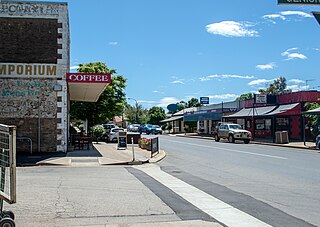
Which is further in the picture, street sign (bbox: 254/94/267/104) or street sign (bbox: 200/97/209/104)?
street sign (bbox: 200/97/209/104)

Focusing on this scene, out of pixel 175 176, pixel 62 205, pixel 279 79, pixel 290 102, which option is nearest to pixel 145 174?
pixel 175 176

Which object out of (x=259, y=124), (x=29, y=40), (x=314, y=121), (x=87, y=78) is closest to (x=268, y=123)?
(x=259, y=124)

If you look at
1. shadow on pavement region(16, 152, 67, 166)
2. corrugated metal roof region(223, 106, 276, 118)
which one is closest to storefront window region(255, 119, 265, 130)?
corrugated metal roof region(223, 106, 276, 118)

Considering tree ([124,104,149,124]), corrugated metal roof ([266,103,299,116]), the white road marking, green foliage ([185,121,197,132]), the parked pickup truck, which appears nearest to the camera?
the white road marking

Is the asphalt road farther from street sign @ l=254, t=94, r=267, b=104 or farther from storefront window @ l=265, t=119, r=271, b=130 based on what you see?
storefront window @ l=265, t=119, r=271, b=130

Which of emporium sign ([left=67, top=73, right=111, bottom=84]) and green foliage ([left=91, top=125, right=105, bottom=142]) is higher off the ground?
emporium sign ([left=67, top=73, right=111, bottom=84])

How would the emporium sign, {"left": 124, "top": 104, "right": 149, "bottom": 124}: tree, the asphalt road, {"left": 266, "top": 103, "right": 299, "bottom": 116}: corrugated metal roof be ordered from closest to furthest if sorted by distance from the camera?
the asphalt road → the emporium sign → {"left": 266, "top": 103, "right": 299, "bottom": 116}: corrugated metal roof → {"left": 124, "top": 104, "right": 149, "bottom": 124}: tree

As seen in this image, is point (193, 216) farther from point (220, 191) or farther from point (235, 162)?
point (235, 162)

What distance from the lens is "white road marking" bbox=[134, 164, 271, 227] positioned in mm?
6746

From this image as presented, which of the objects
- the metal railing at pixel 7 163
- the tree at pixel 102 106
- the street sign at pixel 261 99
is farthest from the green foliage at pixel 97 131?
the metal railing at pixel 7 163

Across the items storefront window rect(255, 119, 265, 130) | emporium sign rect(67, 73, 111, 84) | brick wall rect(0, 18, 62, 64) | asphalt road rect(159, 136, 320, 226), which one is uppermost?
brick wall rect(0, 18, 62, 64)

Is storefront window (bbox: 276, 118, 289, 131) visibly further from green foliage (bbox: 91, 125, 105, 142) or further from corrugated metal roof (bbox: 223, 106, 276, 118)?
green foliage (bbox: 91, 125, 105, 142)

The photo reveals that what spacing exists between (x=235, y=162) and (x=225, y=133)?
1901 cm

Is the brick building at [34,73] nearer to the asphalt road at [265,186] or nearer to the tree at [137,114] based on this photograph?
the asphalt road at [265,186]
